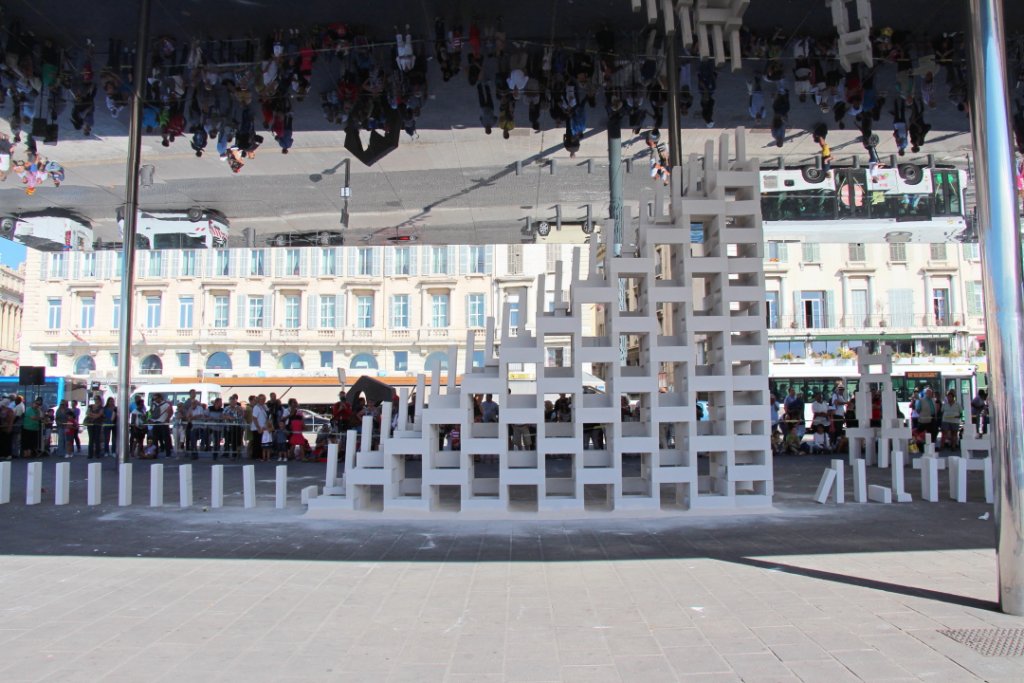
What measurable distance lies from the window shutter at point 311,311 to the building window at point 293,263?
6.38ft

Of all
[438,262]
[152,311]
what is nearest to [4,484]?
[438,262]

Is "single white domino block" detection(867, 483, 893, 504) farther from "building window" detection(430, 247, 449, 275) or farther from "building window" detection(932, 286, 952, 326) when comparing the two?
"building window" detection(430, 247, 449, 275)

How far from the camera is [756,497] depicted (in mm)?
8664

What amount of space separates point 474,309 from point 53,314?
28.2 meters

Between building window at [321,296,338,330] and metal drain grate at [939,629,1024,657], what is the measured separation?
169 feet

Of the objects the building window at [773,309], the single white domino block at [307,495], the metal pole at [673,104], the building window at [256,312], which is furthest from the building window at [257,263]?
the single white domino block at [307,495]

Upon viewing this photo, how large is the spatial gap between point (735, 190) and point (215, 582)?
6.98m

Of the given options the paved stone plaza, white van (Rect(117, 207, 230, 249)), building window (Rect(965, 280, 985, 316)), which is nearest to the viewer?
the paved stone plaza

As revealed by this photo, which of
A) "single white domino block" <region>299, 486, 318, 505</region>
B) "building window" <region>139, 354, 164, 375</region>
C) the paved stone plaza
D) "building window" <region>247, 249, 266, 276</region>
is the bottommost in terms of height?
the paved stone plaza

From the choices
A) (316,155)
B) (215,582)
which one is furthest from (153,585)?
(316,155)

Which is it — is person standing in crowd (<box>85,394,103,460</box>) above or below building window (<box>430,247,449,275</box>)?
below

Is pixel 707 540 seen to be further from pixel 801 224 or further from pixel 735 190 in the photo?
pixel 801 224

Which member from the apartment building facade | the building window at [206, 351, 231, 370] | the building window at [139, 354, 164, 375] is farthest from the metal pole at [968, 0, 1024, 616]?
the building window at [139, 354, 164, 375]

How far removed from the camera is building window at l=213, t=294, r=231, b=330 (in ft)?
177
